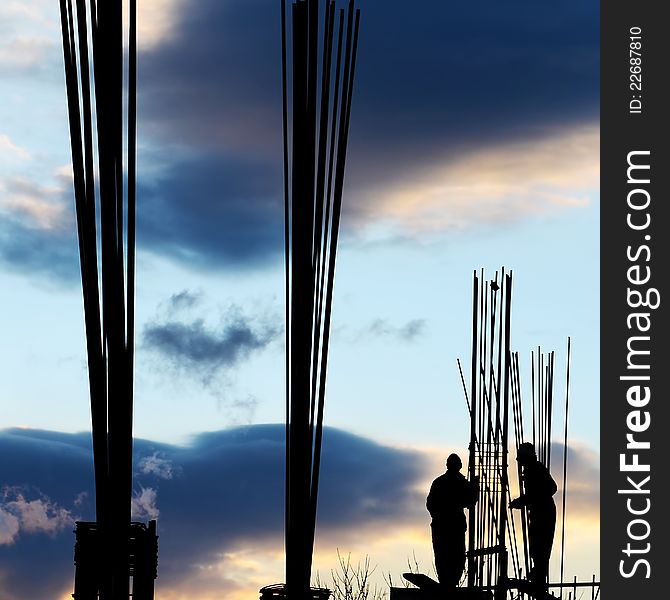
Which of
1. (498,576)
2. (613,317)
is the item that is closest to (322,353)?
(613,317)

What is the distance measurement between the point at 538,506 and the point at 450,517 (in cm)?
82

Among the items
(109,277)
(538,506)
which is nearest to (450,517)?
(538,506)

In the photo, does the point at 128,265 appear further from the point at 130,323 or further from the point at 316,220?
the point at 316,220

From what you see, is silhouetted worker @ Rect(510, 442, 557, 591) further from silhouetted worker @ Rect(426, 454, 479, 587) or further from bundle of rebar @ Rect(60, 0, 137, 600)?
bundle of rebar @ Rect(60, 0, 137, 600)

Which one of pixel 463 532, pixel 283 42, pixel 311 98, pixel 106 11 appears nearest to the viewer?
pixel 106 11

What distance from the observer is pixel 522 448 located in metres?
10.4

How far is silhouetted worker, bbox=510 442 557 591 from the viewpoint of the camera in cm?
1033

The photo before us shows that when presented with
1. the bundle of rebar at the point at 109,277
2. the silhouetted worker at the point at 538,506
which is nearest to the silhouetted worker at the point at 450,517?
the silhouetted worker at the point at 538,506

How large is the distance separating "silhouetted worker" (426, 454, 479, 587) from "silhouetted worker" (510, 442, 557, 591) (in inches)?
18.5

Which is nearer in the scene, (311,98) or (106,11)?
(106,11)

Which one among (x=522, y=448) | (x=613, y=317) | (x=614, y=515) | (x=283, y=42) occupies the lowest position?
(x=614, y=515)

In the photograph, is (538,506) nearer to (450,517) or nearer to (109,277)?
(450,517)

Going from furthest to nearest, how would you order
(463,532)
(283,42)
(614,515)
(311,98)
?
1. (463,532)
2. (614,515)
3. (283,42)
4. (311,98)

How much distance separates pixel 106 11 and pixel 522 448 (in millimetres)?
6788
